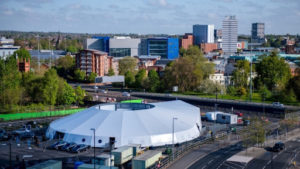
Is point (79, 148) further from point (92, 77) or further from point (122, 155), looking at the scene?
point (92, 77)

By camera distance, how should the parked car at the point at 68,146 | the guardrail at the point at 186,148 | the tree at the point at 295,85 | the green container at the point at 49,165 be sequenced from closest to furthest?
the green container at the point at 49,165, the guardrail at the point at 186,148, the parked car at the point at 68,146, the tree at the point at 295,85

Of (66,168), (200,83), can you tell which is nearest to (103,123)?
(66,168)

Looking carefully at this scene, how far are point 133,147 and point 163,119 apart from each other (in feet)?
28.5

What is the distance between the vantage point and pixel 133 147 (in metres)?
33.0

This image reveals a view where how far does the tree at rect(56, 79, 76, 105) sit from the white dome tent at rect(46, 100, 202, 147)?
2070 centimetres

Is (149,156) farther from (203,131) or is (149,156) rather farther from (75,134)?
(203,131)

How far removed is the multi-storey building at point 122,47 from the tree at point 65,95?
2825 inches

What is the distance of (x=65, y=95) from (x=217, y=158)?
119 ft

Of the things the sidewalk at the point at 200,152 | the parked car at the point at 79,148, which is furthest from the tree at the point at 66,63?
the sidewalk at the point at 200,152

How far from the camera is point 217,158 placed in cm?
3278

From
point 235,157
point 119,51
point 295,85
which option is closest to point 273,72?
point 295,85

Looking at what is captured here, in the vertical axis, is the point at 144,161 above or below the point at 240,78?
below

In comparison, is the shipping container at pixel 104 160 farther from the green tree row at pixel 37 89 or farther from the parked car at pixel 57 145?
the green tree row at pixel 37 89

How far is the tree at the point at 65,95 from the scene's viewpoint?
6282 centimetres
